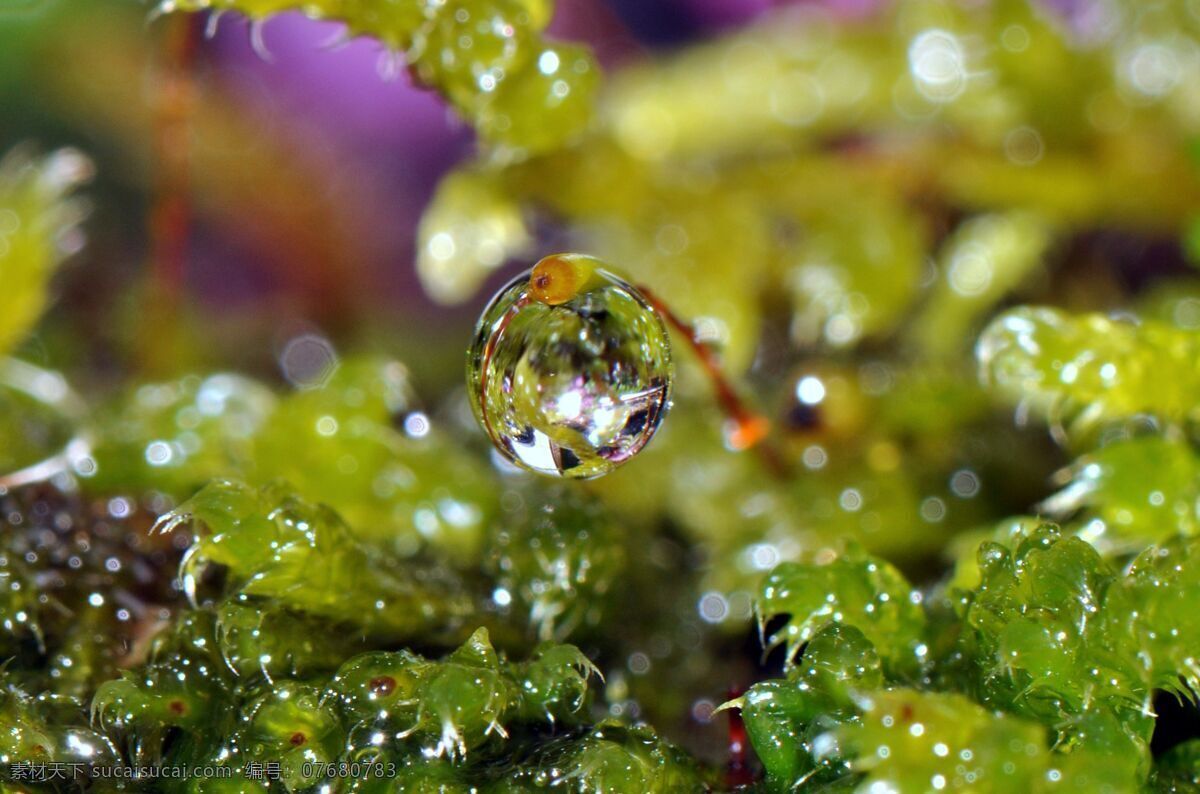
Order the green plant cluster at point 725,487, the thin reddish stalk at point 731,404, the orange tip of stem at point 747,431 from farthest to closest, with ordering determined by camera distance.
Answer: the orange tip of stem at point 747,431, the thin reddish stalk at point 731,404, the green plant cluster at point 725,487

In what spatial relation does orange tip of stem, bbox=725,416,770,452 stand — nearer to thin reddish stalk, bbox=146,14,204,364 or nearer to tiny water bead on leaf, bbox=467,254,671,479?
tiny water bead on leaf, bbox=467,254,671,479

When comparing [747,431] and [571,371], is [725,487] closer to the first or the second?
[747,431]

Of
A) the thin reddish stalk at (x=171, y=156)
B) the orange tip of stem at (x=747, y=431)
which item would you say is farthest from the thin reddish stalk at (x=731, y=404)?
the thin reddish stalk at (x=171, y=156)

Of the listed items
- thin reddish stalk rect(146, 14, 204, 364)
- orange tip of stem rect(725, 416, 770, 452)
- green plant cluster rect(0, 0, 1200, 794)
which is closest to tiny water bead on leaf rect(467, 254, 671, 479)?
green plant cluster rect(0, 0, 1200, 794)

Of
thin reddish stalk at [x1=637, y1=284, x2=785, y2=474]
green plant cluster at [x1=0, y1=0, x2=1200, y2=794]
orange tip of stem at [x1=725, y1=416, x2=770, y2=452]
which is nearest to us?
green plant cluster at [x1=0, y1=0, x2=1200, y2=794]

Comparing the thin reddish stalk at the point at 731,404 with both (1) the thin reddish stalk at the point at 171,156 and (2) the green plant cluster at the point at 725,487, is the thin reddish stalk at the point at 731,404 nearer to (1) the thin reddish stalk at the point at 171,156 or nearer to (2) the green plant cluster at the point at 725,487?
(2) the green plant cluster at the point at 725,487

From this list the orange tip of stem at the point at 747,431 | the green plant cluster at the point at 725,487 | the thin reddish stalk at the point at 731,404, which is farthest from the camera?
the orange tip of stem at the point at 747,431

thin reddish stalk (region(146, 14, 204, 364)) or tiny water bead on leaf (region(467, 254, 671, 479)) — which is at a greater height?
tiny water bead on leaf (region(467, 254, 671, 479))

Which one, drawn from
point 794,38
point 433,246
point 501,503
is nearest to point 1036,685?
point 501,503

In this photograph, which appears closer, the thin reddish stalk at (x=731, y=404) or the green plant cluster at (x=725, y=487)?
the green plant cluster at (x=725, y=487)
